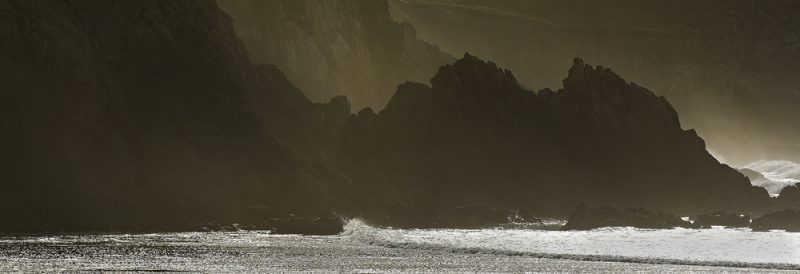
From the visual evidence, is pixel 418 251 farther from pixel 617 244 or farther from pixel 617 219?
pixel 617 219

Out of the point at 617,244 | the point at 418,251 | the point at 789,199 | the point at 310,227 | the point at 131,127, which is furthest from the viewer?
the point at 789,199

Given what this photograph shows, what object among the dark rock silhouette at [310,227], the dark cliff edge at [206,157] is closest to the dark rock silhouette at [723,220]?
the dark cliff edge at [206,157]

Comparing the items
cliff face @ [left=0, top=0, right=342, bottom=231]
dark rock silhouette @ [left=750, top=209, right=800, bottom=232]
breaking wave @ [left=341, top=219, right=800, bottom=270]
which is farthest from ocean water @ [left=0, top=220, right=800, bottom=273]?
cliff face @ [left=0, top=0, right=342, bottom=231]

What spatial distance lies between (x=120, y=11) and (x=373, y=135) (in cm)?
3191

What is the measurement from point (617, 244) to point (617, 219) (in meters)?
27.2

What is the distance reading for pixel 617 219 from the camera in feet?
556

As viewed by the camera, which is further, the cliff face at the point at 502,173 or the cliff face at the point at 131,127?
the cliff face at the point at 502,173

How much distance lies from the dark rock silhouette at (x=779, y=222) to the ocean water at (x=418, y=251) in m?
2.90

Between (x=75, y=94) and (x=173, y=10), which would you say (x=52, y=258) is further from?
(x=173, y=10)

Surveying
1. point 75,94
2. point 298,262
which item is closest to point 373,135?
point 75,94

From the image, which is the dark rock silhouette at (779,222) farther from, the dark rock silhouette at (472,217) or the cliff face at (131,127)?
the cliff face at (131,127)

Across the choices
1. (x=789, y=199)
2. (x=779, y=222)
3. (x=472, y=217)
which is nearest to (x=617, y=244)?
(x=779, y=222)

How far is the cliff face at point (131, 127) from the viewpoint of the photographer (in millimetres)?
162750

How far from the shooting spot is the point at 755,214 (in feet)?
617
